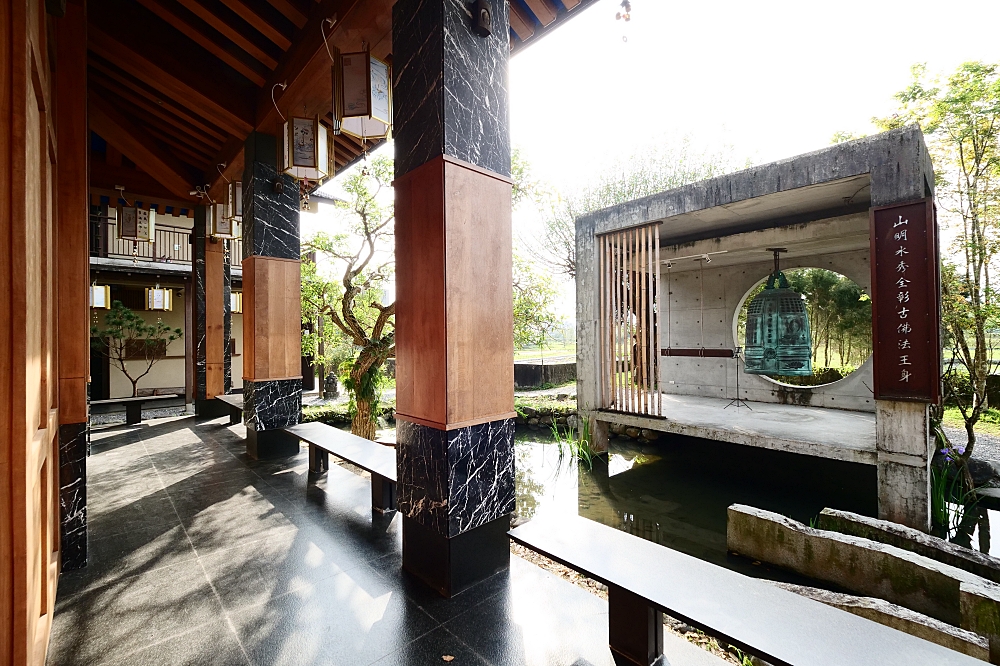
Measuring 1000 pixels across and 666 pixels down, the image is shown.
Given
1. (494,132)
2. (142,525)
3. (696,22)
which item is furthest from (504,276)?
(142,525)

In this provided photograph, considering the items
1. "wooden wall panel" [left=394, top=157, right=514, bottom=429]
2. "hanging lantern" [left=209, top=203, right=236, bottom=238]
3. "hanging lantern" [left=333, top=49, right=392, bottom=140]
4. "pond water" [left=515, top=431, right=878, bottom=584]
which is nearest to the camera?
"wooden wall panel" [left=394, top=157, right=514, bottom=429]

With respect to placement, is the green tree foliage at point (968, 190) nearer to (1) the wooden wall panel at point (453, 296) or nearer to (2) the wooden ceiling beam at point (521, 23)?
(2) the wooden ceiling beam at point (521, 23)

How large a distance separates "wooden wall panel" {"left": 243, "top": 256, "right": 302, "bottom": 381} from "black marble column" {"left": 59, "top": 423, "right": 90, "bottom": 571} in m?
2.24

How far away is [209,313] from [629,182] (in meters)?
11.8

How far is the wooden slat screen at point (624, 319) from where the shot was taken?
6582mm

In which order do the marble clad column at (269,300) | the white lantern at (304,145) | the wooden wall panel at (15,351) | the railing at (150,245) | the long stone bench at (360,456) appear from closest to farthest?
the wooden wall panel at (15,351)
the long stone bench at (360,456)
the white lantern at (304,145)
the marble clad column at (269,300)
the railing at (150,245)

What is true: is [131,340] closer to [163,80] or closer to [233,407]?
[233,407]

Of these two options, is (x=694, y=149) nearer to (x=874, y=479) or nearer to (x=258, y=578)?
(x=874, y=479)

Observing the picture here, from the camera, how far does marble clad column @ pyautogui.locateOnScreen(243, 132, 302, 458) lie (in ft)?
16.7

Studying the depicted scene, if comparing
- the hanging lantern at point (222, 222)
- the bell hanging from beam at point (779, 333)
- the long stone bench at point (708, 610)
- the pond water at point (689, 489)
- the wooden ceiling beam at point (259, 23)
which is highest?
the wooden ceiling beam at point (259, 23)

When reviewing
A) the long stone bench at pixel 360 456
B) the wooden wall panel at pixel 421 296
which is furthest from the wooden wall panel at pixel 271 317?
the wooden wall panel at pixel 421 296

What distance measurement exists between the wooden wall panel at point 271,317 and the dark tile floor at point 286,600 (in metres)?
1.68

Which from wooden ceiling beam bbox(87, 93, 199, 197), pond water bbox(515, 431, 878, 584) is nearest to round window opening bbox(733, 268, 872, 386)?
pond water bbox(515, 431, 878, 584)

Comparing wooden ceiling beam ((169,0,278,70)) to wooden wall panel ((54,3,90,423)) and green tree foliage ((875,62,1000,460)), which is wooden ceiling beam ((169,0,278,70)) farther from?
green tree foliage ((875,62,1000,460))
